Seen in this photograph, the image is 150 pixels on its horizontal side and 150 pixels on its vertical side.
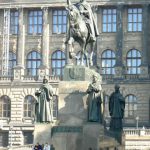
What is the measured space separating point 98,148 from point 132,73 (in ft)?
160

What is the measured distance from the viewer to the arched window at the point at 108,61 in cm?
7494

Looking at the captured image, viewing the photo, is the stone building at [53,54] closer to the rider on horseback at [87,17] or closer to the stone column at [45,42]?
the stone column at [45,42]

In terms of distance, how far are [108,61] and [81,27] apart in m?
47.9

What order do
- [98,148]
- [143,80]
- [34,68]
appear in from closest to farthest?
[98,148], [143,80], [34,68]

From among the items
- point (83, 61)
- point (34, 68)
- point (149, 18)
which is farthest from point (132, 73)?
point (83, 61)

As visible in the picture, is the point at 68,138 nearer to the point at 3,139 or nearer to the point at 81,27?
the point at 81,27

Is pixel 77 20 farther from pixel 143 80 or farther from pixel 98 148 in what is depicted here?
pixel 143 80

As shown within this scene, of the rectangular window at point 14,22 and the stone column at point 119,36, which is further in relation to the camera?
the rectangular window at point 14,22

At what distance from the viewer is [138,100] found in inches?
2835

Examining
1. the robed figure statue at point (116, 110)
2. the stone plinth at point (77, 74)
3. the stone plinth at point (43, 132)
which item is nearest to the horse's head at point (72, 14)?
the stone plinth at point (77, 74)

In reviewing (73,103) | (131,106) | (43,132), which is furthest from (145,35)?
(43,132)

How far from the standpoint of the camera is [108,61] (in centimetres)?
7581

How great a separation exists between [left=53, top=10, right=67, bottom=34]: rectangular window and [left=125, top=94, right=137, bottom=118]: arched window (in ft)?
41.3

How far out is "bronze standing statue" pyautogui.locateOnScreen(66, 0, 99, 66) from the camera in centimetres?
2798
